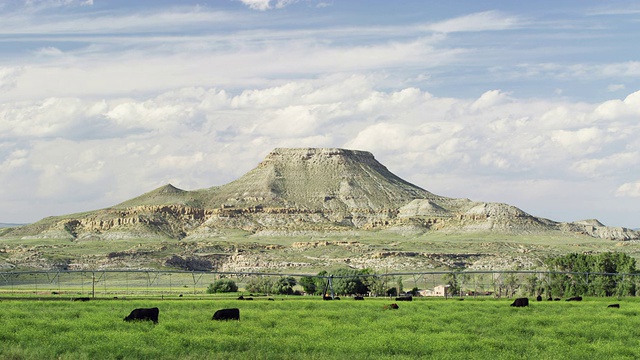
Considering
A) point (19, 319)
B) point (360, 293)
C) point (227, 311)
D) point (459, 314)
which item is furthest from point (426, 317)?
point (360, 293)

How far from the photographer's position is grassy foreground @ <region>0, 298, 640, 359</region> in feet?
108

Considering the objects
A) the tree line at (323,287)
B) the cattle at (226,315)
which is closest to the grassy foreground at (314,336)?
the cattle at (226,315)

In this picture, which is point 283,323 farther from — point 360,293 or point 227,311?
point 360,293

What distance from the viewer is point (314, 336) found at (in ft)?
124

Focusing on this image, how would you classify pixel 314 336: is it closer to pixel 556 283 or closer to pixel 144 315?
pixel 144 315

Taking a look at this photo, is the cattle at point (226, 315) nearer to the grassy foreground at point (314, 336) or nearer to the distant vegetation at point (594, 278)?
the grassy foreground at point (314, 336)

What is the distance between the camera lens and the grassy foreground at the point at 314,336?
33062mm

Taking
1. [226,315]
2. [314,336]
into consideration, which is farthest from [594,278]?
[314,336]

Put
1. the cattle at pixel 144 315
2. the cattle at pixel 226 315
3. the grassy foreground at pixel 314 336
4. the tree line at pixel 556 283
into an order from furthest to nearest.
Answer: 1. the tree line at pixel 556 283
2. the cattle at pixel 226 315
3. the cattle at pixel 144 315
4. the grassy foreground at pixel 314 336

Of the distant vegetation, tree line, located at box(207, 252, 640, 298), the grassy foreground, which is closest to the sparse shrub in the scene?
tree line, located at box(207, 252, 640, 298)

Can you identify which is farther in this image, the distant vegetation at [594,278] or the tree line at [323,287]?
the tree line at [323,287]

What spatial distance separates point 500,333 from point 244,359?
15.4 m

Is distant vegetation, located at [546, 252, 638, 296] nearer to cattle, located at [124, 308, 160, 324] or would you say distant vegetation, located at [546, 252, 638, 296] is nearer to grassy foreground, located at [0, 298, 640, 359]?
grassy foreground, located at [0, 298, 640, 359]

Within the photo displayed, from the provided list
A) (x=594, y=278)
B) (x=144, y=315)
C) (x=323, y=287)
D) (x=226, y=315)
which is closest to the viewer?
(x=144, y=315)
